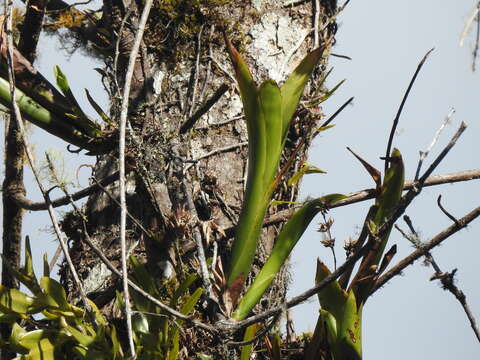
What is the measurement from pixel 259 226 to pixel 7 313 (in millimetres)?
543

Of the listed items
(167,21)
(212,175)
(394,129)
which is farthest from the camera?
(167,21)

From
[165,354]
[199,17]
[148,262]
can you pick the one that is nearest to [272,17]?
[199,17]

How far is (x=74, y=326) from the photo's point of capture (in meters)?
1.36

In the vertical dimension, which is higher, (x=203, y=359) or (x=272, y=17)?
(x=272, y=17)

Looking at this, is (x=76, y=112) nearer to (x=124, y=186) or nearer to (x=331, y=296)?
(x=124, y=186)

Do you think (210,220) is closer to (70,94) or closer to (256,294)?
(256,294)

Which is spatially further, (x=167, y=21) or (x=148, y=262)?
(x=167, y=21)

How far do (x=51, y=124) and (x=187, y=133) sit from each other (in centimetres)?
31

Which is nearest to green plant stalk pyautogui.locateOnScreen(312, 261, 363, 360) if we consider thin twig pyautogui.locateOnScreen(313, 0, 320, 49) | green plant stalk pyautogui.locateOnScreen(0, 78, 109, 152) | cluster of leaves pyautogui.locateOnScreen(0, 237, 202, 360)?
cluster of leaves pyautogui.locateOnScreen(0, 237, 202, 360)

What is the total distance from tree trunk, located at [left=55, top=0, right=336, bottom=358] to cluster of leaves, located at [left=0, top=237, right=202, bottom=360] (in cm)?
10

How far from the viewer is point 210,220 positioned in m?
1.47

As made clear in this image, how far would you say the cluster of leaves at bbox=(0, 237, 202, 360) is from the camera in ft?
4.28

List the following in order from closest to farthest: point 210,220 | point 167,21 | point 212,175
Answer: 1. point 210,220
2. point 212,175
3. point 167,21

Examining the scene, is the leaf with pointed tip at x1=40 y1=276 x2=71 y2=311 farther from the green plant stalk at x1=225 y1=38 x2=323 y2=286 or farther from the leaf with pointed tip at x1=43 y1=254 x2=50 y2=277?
the green plant stalk at x1=225 y1=38 x2=323 y2=286
